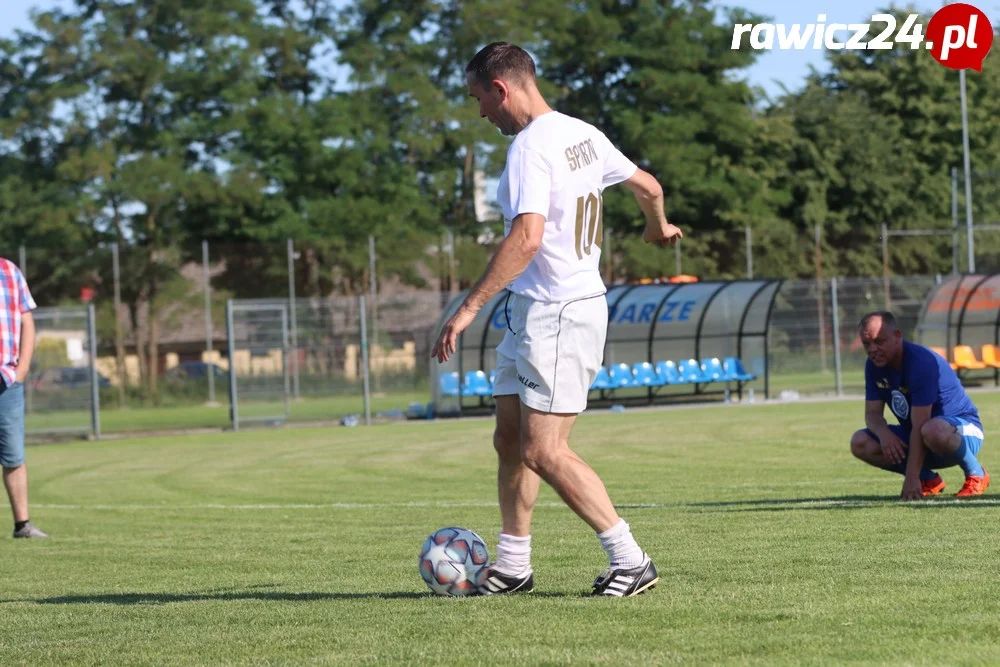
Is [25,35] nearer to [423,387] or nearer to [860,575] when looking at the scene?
[423,387]

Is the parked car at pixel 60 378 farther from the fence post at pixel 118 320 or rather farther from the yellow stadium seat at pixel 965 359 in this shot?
the yellow stadium seat at pixel 965 359

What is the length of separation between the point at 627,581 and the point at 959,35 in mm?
51612

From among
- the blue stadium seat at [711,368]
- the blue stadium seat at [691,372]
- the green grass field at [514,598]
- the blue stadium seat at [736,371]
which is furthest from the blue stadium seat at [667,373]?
the green grass field at [514,598]

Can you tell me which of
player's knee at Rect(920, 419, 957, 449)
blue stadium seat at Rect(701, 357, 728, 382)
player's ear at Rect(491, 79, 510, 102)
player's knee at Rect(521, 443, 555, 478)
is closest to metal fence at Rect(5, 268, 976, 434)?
blue stadium seat at Rect(701, 357, 728, 382)

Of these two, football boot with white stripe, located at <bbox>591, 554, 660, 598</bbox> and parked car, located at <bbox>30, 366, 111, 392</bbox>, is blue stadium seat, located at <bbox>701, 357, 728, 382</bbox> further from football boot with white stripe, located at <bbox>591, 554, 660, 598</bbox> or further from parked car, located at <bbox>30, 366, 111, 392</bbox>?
football boot with white stripe, located at <bbox>591, 554, 660, 598</bbox>

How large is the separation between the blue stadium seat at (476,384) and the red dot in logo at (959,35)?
1165 inches

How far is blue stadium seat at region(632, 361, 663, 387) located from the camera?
99.5 ft

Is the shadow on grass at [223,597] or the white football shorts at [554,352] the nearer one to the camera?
the white football shorts at [554,352]

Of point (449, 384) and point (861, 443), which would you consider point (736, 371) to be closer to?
point (449, 384)

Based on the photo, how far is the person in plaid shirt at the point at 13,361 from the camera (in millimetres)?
10148

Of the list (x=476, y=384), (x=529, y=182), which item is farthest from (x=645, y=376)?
(x=529, y=182)

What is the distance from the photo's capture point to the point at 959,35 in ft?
176

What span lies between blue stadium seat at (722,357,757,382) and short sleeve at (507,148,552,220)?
24797 mm

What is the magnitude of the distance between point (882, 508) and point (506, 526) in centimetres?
362
